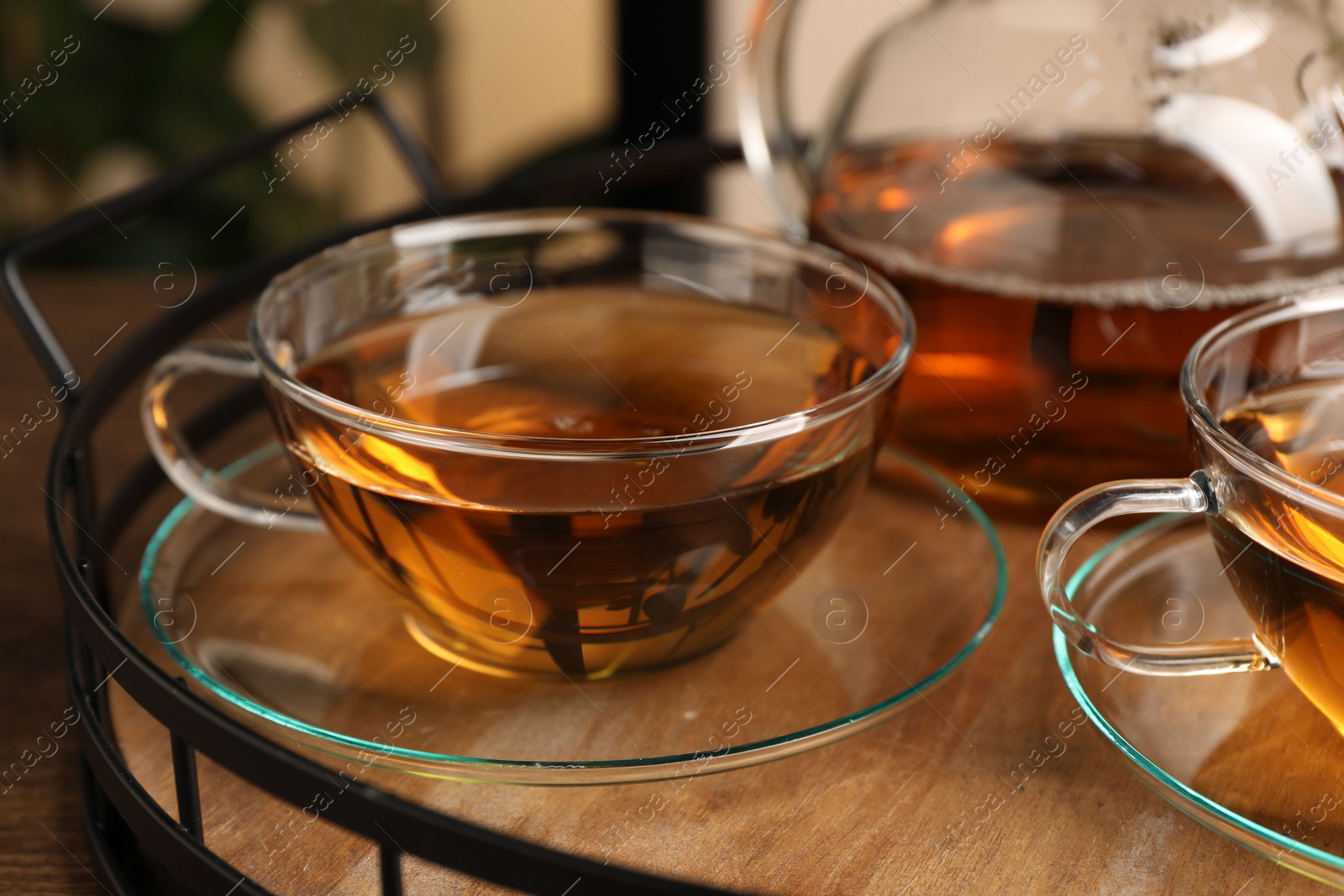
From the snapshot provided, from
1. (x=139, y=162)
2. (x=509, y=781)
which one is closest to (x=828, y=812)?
(x=509, y=781)

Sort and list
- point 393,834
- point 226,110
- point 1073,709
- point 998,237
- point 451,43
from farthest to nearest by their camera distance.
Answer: point 451,43, point 226,110, point 998,237, point 1073,709, point 393,834

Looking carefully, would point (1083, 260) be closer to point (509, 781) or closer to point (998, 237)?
point (998, 237)

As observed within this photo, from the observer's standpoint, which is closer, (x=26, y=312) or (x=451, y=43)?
(x=26, y=312)

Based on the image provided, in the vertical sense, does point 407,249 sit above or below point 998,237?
above

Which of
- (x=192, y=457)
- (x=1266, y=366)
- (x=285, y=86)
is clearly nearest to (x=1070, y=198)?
(x=1266, y=366)

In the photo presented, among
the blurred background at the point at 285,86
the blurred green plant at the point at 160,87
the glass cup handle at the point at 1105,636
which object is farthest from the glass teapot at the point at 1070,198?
the blurred green plant at the point at 160,87

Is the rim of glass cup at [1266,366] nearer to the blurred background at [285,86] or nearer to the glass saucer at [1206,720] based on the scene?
the glass saucer at [1206,720]

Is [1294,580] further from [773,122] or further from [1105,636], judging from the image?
[773,122]

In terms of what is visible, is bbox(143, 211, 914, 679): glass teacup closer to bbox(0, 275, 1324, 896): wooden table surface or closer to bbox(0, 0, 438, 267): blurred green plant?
bbox(0, 275, 1324, 896): wooden table surface
